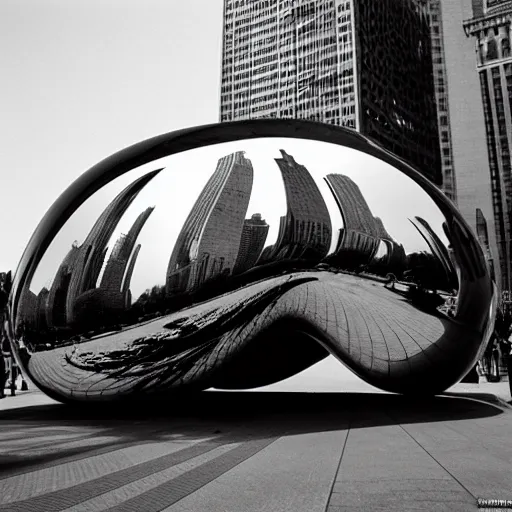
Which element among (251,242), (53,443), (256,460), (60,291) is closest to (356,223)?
(251,242)

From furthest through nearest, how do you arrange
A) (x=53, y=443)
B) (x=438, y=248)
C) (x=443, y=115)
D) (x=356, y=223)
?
(x=443, y=115)
(x=438, y=248)
(x=356, y=223)
(x=53, y=443)

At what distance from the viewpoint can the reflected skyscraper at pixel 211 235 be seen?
4.76 meters

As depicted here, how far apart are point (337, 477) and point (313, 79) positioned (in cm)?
8112

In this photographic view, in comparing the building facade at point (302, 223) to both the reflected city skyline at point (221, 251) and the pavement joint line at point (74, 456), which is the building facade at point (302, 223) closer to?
the reflected city skyline at point (221, 251)

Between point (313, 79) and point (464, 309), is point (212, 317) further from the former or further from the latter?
point (313, 79)

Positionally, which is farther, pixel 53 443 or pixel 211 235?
pixel 211 235

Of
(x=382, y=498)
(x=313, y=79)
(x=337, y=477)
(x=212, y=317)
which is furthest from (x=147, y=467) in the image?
(x=313, y=79)

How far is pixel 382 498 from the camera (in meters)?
2.16

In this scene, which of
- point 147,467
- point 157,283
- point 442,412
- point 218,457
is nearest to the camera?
point 147,467

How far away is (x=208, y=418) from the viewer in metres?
4.81

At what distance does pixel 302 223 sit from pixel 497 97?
189 ft

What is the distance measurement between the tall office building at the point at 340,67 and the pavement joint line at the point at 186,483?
222 ft


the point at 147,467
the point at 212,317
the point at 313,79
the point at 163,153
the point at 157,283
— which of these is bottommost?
the point at 147,467

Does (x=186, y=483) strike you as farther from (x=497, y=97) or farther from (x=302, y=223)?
(x=497, y=97)
